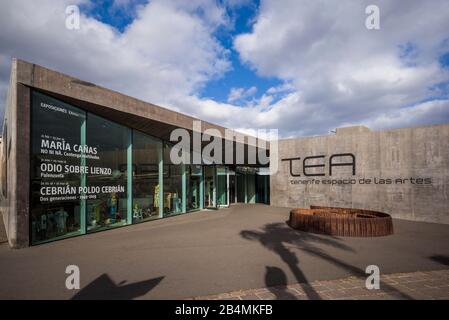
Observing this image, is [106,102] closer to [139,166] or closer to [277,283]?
[139,166]

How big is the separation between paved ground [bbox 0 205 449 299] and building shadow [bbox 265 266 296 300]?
20 millimetres

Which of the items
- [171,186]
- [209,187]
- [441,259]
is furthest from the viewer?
[209,187]

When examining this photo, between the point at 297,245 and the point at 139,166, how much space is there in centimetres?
851

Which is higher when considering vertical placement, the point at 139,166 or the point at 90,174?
the point at 139,166

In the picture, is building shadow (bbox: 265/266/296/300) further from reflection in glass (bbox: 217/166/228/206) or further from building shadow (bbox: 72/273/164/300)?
reflection in glass (bbox: 217/166/228/206)

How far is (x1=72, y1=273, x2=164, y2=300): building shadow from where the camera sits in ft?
15.3

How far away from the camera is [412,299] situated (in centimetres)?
450

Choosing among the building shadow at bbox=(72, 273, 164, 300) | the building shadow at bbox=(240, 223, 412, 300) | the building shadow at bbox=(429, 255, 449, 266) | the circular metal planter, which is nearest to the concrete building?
the building shadow at bbox=(72, 273, 164, 300)

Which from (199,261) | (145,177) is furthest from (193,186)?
(199,261)

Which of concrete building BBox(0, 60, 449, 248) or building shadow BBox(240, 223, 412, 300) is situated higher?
concrete building BBox(0, 60, 449, 248)

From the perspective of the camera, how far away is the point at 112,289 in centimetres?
499

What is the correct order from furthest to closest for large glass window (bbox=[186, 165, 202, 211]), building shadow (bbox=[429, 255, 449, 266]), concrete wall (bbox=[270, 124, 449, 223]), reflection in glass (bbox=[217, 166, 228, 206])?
reflection in glass (bbox=[217, 166, 228, 206]), large glass window (bbox=[186, 165, 202, 211]), concrete wall (bbox=[270, 124, 449, 223]), building shadow (bbox=[429, 255, 449, 266])
